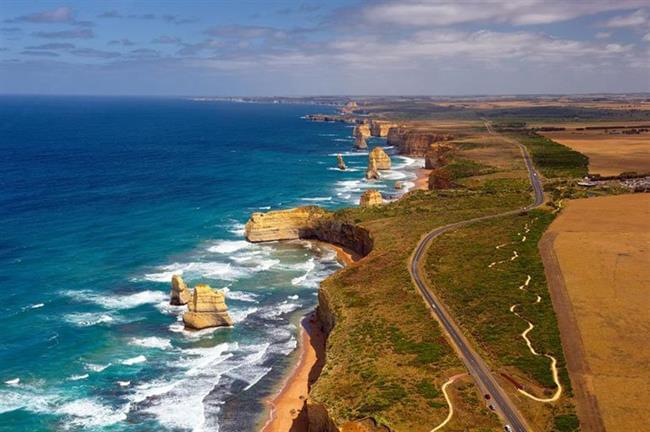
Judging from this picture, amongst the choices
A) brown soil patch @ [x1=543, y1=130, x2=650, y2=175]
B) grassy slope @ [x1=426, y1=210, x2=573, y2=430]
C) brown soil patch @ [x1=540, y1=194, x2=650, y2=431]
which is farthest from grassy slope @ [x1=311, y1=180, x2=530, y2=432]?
brown soil patch @ [x1=543, y1=130, x2=650, y2=175]

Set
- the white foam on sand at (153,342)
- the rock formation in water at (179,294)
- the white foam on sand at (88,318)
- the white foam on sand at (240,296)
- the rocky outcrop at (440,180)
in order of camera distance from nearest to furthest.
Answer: the white foam on sand at (153,342)
the white foam on sand at (88,318)
the rock formation in water at (179,294)
the white foam on sand at (240,296)
the rocky outcrop at (440,180)

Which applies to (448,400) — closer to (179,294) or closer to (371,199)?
(179,294)

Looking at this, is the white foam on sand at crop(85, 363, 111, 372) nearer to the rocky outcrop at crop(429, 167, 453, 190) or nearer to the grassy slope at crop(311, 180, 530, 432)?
the grassy slope at crop(311, 180, 530, 432)

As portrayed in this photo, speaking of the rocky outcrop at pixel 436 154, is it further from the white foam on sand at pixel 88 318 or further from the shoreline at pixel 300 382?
the white foam on sand at pixel 88 318

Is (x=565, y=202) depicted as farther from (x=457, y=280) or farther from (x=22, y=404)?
(x=22, y=404)

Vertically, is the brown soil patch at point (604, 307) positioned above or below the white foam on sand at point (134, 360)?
above

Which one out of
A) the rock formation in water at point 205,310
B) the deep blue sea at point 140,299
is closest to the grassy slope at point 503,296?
the deep blue sea at point 140,299
